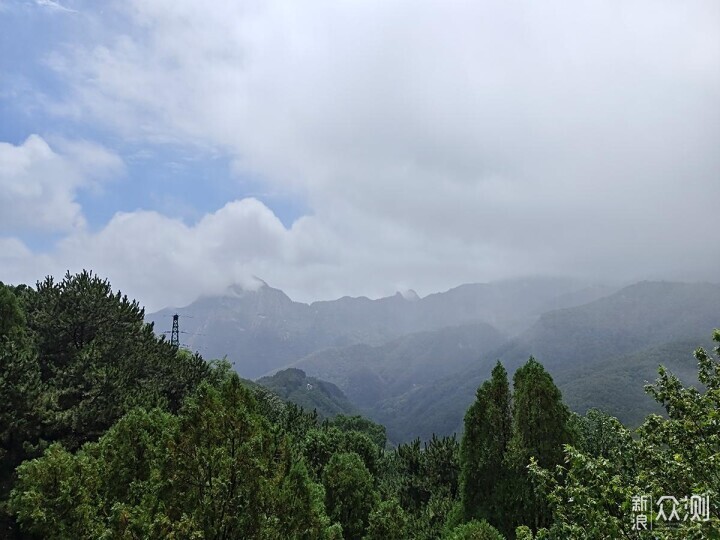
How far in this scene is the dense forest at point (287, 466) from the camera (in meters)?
11.8

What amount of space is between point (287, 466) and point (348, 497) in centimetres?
1660

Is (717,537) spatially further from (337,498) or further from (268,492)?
(337,498)

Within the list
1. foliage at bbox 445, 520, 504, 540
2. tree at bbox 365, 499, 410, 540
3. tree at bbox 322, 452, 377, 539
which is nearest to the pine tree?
tree at bbox 365, 499, 410, 540

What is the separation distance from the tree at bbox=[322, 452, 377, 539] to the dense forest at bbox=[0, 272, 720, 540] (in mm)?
84

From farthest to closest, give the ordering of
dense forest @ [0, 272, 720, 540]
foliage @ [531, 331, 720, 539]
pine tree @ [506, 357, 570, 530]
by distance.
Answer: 1. pine tree @ [506, 357, 570, 530]
2. dense forest @ [0, 272, 720, 540]
3. foliage @ [531, 331, 720, 539]

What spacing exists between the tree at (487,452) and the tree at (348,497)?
25.6 feet

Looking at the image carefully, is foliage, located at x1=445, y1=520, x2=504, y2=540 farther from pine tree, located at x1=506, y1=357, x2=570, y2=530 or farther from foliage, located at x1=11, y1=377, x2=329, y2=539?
pine tree, located at x1=506, y1=357, x2=570, y2=530

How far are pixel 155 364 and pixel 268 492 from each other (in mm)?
43761

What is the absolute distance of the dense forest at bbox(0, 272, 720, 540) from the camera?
1178cm

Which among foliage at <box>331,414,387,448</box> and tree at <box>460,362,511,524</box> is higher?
tree at <box>460,362,511,524</box>

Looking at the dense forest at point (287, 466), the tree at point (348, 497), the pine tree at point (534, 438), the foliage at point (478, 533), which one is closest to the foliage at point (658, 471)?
the dense forest at point (287, 466)

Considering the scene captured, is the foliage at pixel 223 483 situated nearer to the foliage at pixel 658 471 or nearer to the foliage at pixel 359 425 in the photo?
the foliage at pixel 658 471

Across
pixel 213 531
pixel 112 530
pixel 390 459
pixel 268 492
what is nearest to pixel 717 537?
pixel 268 492

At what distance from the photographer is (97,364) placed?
144ft
